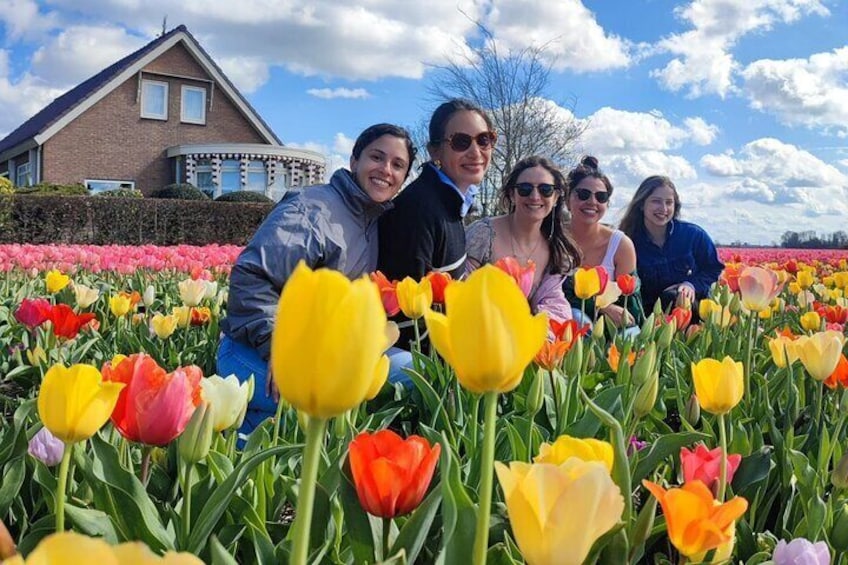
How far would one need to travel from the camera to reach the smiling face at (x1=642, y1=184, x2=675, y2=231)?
4996 mm

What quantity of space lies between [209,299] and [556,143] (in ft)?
66.3

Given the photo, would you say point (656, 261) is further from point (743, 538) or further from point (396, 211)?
point (743, 538)

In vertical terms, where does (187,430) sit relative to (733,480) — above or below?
above

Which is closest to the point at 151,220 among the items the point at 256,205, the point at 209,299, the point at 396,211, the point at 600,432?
the point at 256,205

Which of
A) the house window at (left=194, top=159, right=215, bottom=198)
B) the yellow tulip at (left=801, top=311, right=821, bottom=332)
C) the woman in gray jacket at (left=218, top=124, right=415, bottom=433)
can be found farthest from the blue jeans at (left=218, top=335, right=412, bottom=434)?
the house window at (left=194, top=159, right=215, bottom=198)

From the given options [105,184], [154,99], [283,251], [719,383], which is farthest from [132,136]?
[719,383]

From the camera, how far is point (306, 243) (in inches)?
107

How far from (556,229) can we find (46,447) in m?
3.14

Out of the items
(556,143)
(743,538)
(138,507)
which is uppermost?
(556,143)

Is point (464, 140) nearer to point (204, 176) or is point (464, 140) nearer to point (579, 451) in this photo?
point (579, 451)

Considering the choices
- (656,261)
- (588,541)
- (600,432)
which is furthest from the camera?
(656,261)

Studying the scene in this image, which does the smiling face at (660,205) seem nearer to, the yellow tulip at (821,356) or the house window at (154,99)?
the yellow tulip at (821,356)

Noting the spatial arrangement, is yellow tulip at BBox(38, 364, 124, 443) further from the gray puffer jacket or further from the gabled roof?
the gabled roof

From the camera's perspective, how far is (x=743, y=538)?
4.09 ft
